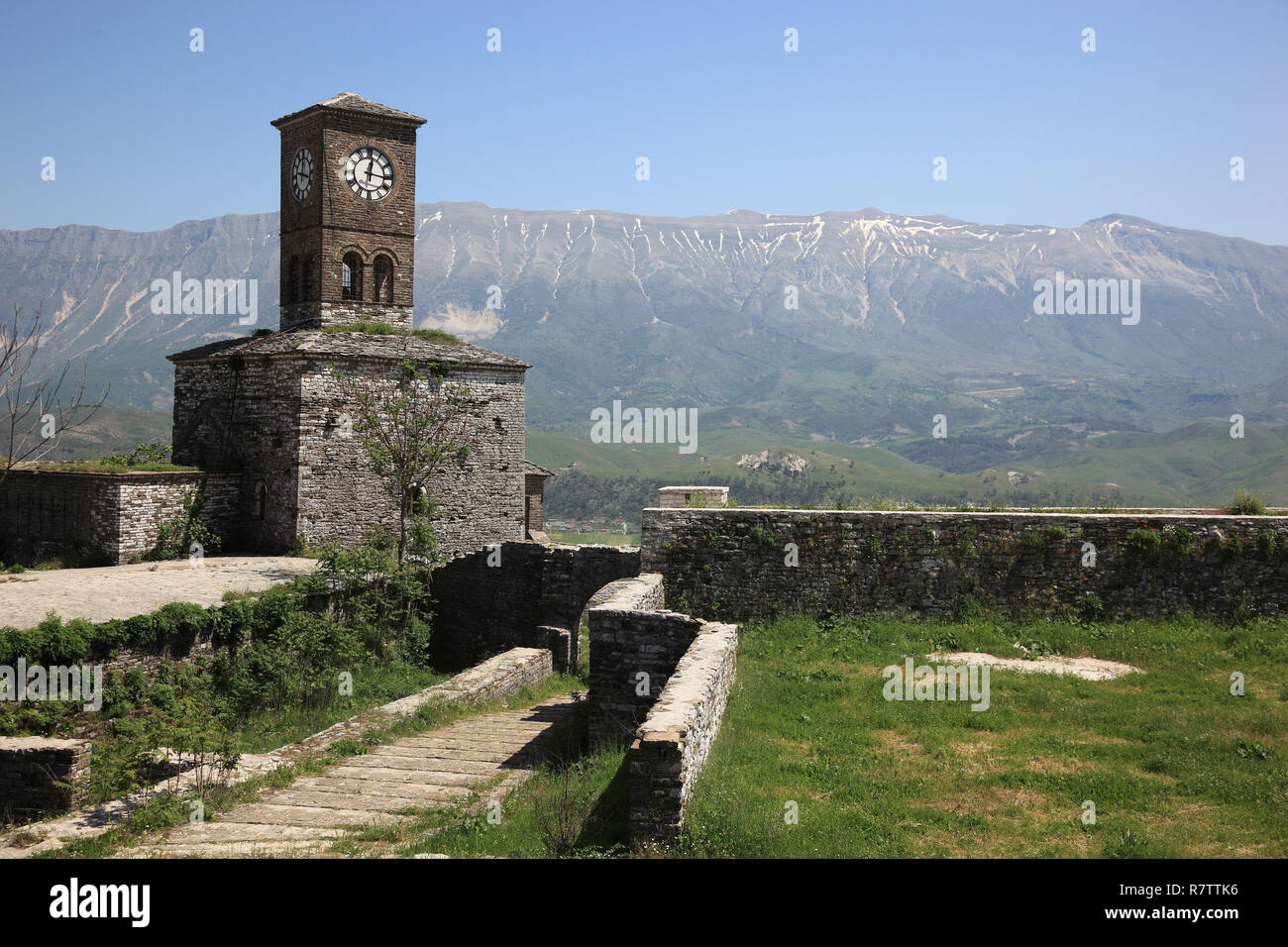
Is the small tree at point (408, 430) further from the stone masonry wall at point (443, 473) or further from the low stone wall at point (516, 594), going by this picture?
the low stone wall at point (516, 594)

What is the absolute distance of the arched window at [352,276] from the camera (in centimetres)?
3275

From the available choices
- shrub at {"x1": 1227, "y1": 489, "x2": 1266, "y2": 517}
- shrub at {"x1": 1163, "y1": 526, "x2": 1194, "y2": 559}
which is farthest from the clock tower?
shrub at {"x1": 1227, "y1": 489, "x2": 1266, "y2": 517}

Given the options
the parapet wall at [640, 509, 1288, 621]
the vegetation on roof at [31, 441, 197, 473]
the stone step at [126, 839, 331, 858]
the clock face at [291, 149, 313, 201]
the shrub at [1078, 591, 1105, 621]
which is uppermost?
the clock face at [291, 149, 313, 201]

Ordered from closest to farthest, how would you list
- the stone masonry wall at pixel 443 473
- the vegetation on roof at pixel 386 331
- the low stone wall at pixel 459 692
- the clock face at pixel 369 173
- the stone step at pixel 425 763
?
the stone step at pixel 425 763 → the low stone wall at pixel 459 692 → the stone masonry wall at pixel 443 473 → the vegetation on roof at pixel 386 331 → the clock face at pixel 369 173

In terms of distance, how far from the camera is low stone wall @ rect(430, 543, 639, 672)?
24.6m

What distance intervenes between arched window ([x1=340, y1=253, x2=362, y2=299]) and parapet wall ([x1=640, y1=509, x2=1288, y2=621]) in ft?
60.8

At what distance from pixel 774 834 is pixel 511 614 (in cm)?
1834

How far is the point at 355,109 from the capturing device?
32.1 m

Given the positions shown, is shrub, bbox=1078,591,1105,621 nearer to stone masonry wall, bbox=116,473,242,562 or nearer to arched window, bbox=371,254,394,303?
stone masonry wall, bbox=116,473,242,562

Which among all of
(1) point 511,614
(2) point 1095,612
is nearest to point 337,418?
(1) point 511,614

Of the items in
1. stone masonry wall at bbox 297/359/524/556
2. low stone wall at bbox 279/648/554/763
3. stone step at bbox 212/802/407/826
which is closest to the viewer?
stone step at bbox 212/802/407/826

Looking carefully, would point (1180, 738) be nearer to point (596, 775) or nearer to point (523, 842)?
point (596, 775)

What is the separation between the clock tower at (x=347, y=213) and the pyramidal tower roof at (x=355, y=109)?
0.03 m

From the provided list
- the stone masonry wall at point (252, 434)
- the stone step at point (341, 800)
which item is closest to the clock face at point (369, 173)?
the stone masonry wall at point (252, 434)
